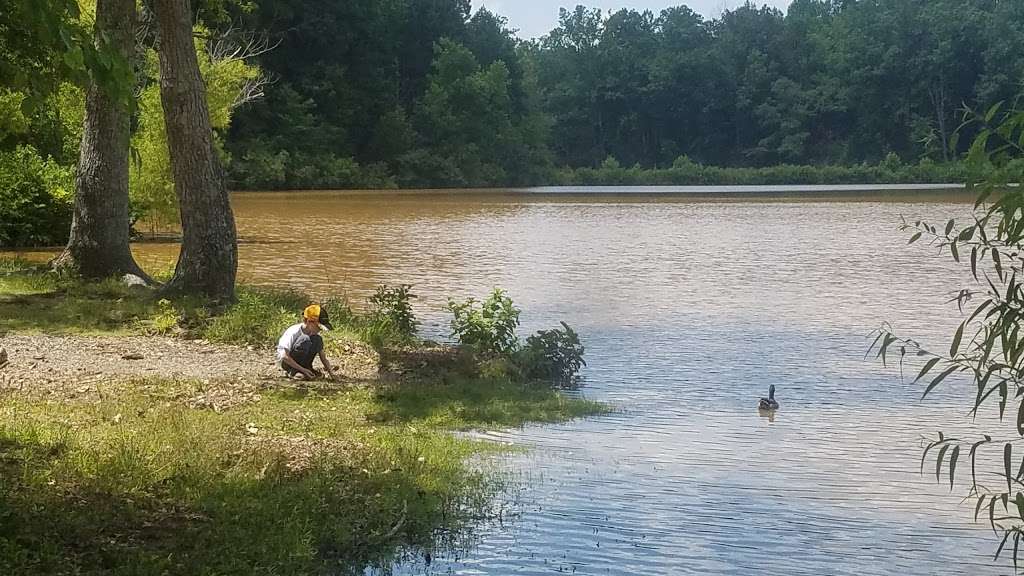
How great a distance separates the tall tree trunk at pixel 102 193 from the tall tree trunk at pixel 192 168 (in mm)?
2627

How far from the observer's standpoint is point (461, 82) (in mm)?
89812

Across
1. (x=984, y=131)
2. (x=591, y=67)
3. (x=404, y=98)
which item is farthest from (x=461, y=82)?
(x=984, y=131)

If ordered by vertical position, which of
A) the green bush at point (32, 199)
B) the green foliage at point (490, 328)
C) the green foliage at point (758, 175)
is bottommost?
the green foliage at point (758, 175)

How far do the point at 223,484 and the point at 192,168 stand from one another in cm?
801

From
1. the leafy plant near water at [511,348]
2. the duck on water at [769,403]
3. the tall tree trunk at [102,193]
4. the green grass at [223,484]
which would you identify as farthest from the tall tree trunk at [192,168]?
the duck on water at [769,403]

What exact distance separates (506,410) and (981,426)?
430 centimetres

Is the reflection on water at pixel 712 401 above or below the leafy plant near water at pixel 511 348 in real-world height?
below

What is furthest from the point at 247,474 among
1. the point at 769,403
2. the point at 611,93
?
the point at 611,93

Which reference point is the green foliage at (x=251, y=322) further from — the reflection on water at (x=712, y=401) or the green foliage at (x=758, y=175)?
the green foliage at (x=758, y=175)

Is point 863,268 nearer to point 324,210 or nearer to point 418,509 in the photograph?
point 418,509

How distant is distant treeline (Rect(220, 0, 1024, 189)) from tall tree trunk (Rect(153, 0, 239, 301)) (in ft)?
175

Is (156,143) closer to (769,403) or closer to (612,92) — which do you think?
(769,403)

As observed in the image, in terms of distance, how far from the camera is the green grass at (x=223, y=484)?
5.89 metres

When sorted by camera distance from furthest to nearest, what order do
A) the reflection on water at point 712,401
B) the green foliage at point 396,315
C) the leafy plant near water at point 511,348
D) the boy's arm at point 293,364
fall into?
1. the green foliage at point 396,315
2. the leafy plant near water at point 511,348
3. the boy's arm at point 293,364
4. the reflection on water at point 712,401
